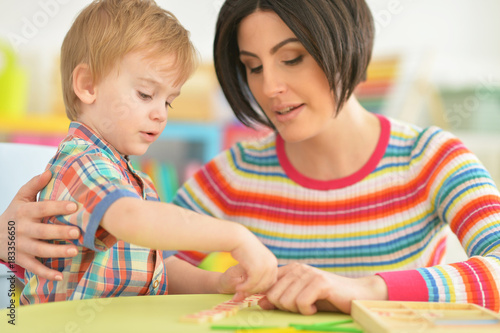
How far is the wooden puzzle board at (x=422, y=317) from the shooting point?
581mm

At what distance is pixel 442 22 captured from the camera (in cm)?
365

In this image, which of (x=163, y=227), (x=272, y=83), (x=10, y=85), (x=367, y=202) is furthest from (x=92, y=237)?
(x=10, y=85)

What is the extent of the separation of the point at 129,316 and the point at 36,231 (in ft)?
0.74

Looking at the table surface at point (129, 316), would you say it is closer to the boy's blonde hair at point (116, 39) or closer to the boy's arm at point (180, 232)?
the boy's arm at point (180, 232)

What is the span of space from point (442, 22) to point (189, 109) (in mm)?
1858

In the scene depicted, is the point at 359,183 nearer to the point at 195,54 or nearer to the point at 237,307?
the point at 195,54

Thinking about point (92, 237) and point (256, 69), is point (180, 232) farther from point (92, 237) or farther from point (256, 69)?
point (256, 69)

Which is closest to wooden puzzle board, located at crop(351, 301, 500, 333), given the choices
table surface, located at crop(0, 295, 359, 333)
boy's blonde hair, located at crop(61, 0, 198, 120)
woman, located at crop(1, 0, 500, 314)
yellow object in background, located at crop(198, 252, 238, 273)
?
table surface, located at crop(0, 295, 359, 333)

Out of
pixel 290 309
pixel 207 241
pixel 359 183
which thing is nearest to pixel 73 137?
pixel 207 241

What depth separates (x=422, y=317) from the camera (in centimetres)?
64

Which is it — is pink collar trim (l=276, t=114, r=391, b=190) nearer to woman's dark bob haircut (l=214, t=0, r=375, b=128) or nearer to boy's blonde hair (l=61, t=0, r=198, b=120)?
Answer: woman's dark bob haircut (l=214, t=0, r=375, b=128)

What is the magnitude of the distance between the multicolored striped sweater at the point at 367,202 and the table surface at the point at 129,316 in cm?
48

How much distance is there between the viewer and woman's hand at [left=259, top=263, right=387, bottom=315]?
2.43 ft

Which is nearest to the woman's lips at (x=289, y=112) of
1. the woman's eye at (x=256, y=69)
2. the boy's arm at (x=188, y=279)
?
the woman's eye at (x=256, y=69)
